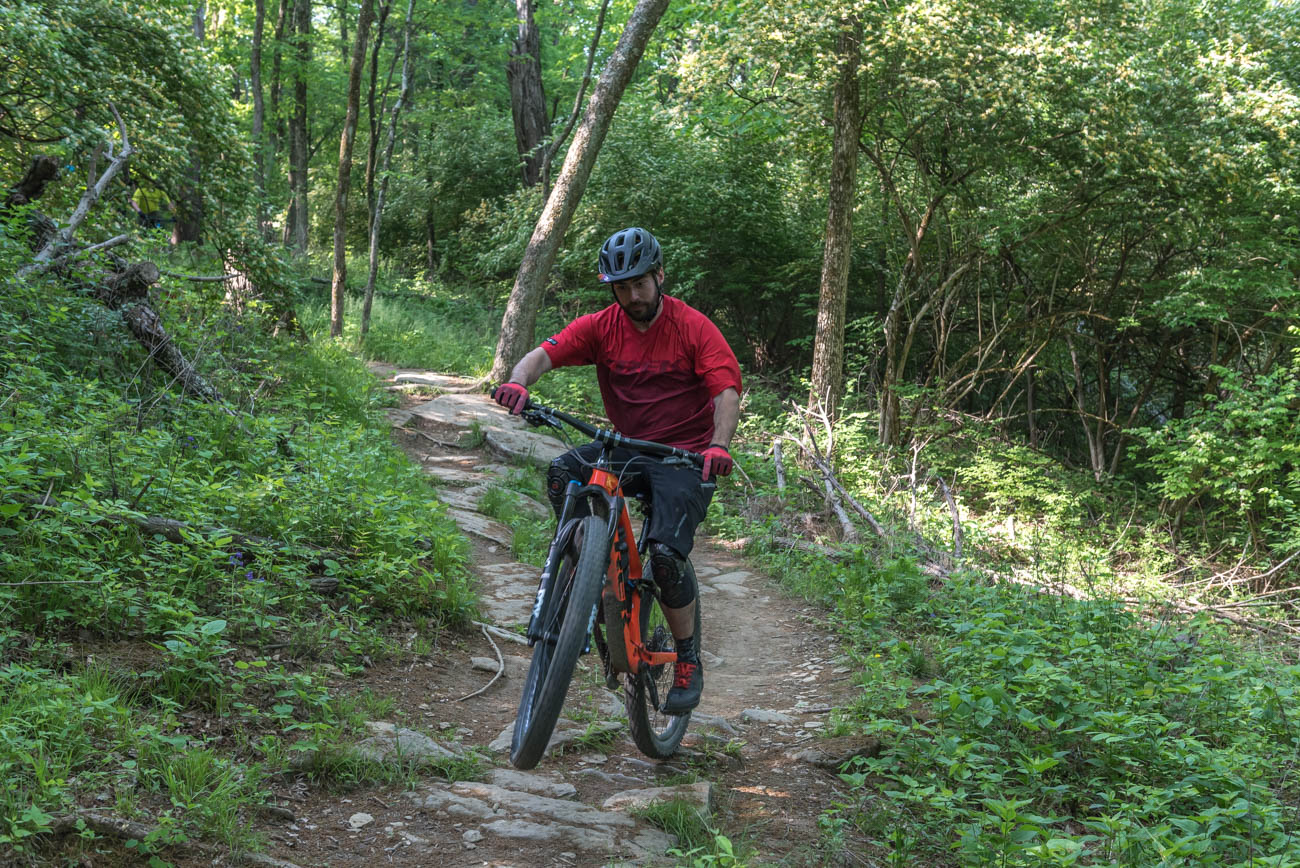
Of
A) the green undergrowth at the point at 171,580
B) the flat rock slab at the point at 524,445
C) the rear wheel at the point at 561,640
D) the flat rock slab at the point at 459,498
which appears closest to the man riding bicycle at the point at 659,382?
the rear wheel at the point at 561,640

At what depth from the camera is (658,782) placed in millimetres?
3896

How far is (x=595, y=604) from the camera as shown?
3355mm

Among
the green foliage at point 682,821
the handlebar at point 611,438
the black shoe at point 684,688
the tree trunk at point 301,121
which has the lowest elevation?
the green foliage at point 682,821

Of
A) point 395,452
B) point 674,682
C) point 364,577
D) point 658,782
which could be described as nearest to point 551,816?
point 658,782

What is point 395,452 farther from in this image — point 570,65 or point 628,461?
point 570,65

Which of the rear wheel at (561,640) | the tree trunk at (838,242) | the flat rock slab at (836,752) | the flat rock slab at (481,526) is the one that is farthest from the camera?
the tree trunk at (838,242)

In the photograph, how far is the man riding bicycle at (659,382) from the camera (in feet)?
12.5

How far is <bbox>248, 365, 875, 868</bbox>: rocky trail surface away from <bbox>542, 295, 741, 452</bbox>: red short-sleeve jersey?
1.45 meters

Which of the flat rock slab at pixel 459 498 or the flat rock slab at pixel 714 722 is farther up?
the flat rock slab at pixel 459 498

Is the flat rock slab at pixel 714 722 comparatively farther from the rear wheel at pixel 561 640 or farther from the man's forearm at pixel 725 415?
the man's forearm at pixel 725 415

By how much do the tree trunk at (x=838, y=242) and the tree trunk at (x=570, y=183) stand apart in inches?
101

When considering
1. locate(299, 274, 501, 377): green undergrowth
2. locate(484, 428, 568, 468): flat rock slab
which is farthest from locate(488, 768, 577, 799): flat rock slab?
locate(299, 274, 501, 377): green undergrowth

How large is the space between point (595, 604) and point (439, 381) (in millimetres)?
10428

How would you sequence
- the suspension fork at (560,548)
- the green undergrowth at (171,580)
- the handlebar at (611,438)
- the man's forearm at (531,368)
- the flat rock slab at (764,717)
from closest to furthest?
the green undergrowth at (171,580)
the suspension fork at (560,548)
the handlebar at (611,438)
the man's forearm at (531,368)
the flat rock slab at (764,717)
